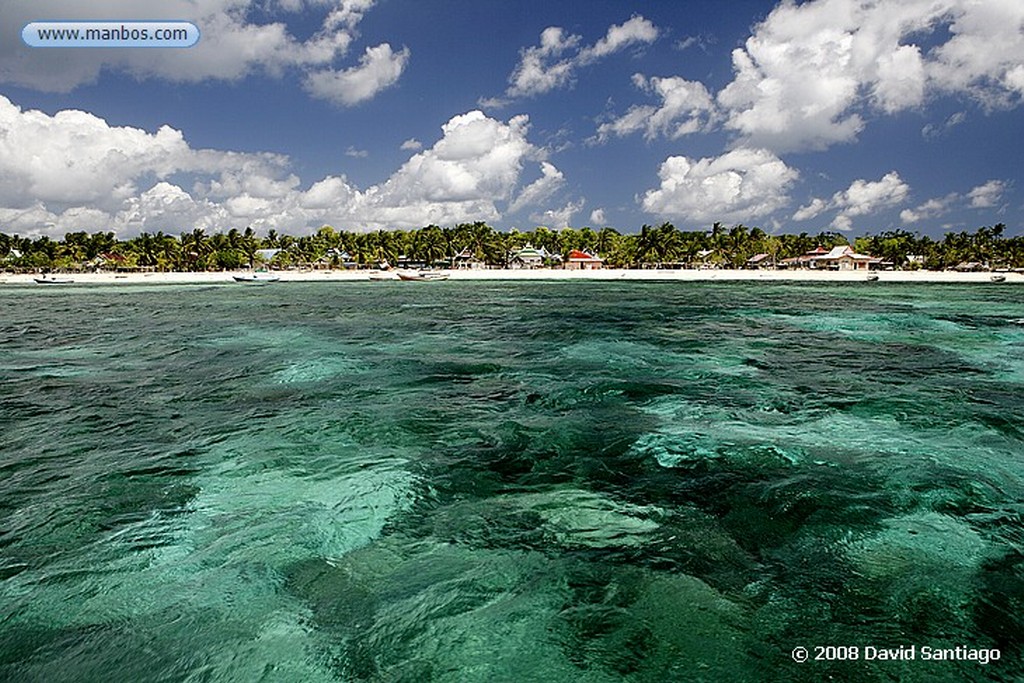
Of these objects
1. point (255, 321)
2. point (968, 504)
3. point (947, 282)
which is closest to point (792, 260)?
point (947, 282)

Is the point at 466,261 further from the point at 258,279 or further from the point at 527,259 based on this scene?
the point at 258,279

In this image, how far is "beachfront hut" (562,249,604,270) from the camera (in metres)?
137

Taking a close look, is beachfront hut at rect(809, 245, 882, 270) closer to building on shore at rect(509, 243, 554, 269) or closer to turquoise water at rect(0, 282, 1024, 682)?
building on shore at rect(509, 243, 554, 269)

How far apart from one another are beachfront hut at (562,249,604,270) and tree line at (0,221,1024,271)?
11.1 feet

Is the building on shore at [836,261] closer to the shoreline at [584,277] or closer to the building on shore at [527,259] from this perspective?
the shoreline at [584,277]

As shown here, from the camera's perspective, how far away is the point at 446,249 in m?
136

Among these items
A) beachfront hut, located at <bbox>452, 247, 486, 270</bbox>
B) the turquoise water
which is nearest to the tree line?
beachfront hut, located at <bbox>452, 247, 486, 270</bbox>

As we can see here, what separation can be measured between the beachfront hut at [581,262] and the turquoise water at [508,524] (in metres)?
118

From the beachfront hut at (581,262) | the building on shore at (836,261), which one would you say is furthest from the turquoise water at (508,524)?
the building on shore at (836,261)

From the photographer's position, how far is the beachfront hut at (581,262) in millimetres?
137000

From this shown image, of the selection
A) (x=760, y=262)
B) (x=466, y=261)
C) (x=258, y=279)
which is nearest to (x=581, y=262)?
(x=466, y=261)

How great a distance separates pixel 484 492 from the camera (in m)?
10.3

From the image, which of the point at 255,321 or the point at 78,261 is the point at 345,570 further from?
the point at 78,261

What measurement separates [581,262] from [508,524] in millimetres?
130679
